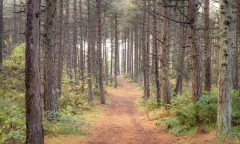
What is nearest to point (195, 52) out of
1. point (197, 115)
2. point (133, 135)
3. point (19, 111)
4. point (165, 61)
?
point (197, 115)

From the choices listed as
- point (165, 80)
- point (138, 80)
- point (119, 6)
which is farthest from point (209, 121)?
point (138, 80)

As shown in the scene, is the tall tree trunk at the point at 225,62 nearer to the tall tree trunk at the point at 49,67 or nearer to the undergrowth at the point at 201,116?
the undergrowth at the point at 201,116

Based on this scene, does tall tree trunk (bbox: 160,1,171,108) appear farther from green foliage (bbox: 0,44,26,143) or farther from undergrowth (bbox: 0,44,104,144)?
green foliage (bbox: 0,44,26,143)

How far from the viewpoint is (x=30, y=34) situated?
5.80 metres

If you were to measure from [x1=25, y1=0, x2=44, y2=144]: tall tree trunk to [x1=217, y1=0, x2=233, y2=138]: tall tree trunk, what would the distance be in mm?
5199

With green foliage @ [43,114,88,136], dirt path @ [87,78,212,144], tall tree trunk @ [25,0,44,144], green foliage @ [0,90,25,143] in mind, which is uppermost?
tall tree trunk @ [25,0,44,144]

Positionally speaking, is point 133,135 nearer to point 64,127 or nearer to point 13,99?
point 64,127

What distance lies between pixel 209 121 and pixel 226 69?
8.36 ft

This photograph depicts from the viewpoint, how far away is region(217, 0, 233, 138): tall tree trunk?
23.1 ft

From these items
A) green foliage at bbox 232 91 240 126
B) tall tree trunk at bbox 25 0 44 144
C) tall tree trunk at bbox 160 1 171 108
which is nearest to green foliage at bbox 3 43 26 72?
tall tree trunk at bbox 160 1 171 108

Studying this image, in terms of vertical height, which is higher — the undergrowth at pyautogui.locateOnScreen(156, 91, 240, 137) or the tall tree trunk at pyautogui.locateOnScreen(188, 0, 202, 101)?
the tall tree trunk at pyautogui.locateOnScreen(188, 0, 202, 101)

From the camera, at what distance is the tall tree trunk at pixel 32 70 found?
5.79 metres

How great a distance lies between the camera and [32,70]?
5.85 m

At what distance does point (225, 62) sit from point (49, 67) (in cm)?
700
